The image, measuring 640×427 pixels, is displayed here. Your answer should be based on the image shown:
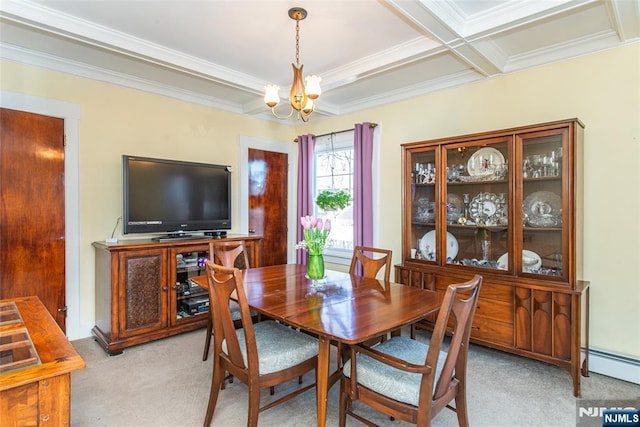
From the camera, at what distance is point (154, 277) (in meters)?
3.23

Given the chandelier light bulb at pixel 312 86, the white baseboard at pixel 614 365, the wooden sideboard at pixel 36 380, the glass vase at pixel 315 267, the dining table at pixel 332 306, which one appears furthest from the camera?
the white baseboard at pixel 614 365

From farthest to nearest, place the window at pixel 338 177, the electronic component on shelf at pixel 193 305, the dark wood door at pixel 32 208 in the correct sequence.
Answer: the window at pixel 338 177 < the electronic component on shelf at pixel 193 305 < the dark wood door at pixel 32 208

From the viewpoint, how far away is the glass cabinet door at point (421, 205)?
3.34 m

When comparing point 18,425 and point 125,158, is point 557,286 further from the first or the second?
point 125,158

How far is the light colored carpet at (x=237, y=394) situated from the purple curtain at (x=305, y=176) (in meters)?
2.33

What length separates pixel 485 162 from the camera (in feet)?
10.1

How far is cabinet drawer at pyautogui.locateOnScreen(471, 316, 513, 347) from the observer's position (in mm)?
2727

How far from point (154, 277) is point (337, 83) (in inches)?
104

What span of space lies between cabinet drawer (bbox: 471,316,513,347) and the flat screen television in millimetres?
2831

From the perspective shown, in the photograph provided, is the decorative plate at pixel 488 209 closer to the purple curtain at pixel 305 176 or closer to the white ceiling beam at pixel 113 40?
the purple curtain at pixel 305 176

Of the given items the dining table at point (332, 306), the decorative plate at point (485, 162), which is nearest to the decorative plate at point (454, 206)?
the decorative plate at point (485, 162)

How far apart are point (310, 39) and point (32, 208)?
2866 millimetres

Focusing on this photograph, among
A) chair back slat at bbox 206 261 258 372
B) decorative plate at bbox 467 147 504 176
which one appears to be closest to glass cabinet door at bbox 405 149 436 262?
decorative plate at bbox 467 147 504 176

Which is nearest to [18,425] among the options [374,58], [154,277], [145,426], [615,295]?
[145,426]
